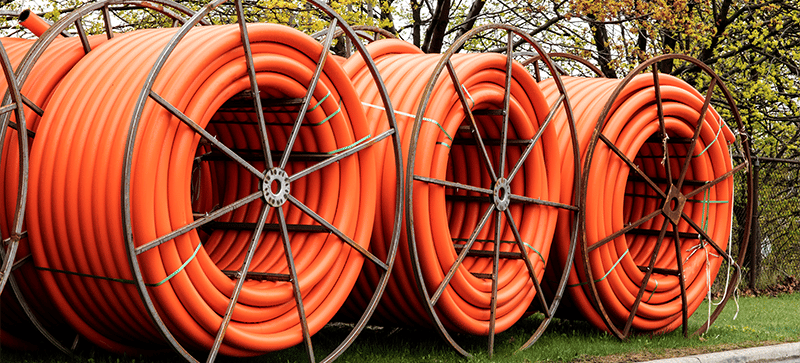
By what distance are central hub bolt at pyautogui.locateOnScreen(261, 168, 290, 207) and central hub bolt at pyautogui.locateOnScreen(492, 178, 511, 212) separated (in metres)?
2.01

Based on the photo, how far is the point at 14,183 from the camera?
468 cm

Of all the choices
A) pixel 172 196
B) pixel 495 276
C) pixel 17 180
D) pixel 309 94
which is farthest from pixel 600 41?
pixel 17 180

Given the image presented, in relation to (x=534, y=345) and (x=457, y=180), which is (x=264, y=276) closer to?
(x=457, y=180)

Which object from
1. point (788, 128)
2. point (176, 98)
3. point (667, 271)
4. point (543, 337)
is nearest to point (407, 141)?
point (176, 98)

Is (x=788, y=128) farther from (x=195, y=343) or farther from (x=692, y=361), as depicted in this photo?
(x=195, y=343)

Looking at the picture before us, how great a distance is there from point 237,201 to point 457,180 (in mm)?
3245

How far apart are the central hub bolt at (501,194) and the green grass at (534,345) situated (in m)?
1.24

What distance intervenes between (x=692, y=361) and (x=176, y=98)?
4.97 metres

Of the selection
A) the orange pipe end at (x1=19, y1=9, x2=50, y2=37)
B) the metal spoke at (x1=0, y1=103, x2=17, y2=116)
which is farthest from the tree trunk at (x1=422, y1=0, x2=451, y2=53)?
the metal spoke at (x1=0, y1=103, x2=17, y2=116)

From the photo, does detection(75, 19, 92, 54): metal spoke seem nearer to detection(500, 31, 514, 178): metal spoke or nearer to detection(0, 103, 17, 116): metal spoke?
detection(0, 103, 17, 116): metal spoke

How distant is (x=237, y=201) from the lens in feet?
16.4

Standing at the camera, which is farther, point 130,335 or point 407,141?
point 407,141

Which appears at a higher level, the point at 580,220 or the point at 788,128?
the point at 788,128

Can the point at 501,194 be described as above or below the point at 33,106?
below
